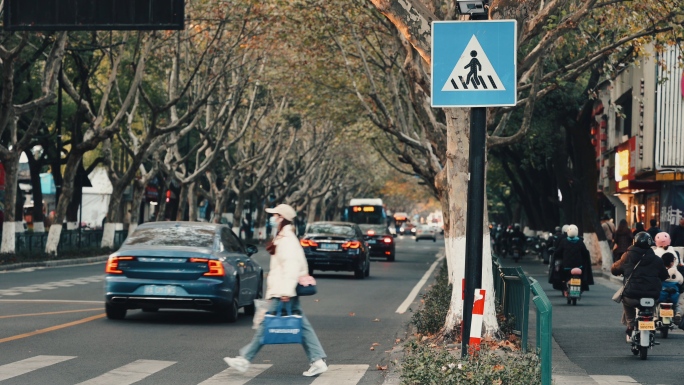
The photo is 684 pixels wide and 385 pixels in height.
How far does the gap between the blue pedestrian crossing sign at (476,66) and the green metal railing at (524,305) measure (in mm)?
1616

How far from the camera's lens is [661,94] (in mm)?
36156

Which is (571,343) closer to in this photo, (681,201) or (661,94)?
(661,94)

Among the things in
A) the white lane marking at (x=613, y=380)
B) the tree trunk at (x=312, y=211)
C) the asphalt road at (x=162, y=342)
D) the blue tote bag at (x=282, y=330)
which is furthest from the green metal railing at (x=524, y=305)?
the tree trunk at (x=312, y=211)

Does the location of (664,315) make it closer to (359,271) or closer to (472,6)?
(472,6)

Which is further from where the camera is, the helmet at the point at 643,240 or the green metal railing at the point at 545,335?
the helmet at the point at 643,240

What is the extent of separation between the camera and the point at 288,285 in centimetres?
1227

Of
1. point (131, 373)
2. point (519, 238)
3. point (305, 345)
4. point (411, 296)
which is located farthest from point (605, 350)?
point (519, 238)

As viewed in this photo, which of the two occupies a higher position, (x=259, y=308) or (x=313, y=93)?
(x=313, y=93)

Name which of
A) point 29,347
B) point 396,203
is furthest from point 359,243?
point 396,203

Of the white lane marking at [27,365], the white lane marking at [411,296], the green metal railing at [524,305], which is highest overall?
the green metal railing at [524,305]

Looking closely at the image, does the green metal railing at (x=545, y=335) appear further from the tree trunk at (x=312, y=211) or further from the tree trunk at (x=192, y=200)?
the tree trunk at (x=312, y=211)

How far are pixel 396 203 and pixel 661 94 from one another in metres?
124

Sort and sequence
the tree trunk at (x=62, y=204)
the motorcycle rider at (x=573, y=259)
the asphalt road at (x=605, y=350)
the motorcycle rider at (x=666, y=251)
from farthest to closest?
the tree trunk at (x=62, y=204), the motorcycle rider at (x=573, y=259), the motorcycle rider at (x=666, y=251), the asphalt road at (x=605, y=350)

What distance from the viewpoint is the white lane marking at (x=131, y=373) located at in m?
11.4
